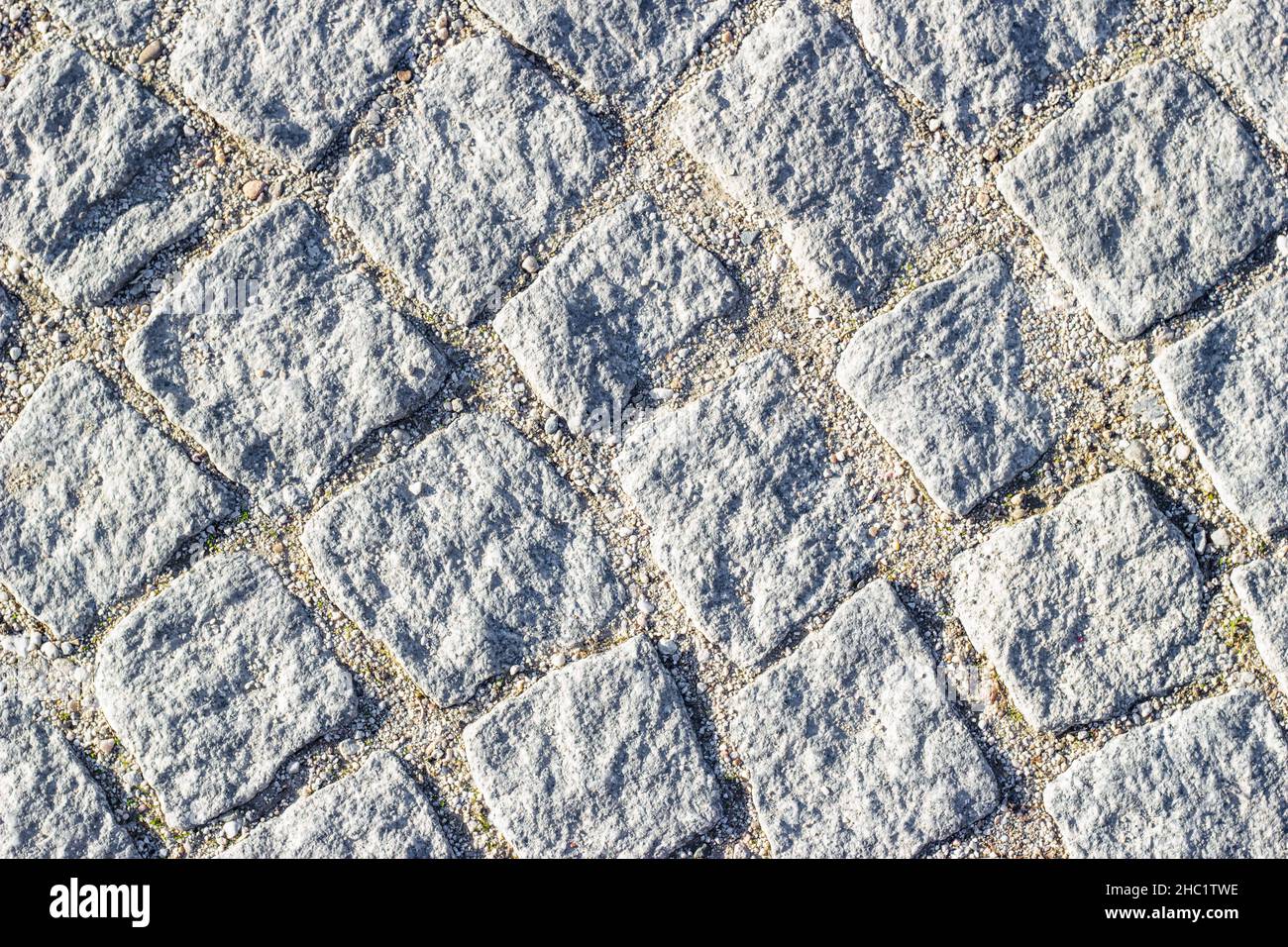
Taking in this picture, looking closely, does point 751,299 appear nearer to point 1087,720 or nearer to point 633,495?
point 633,495

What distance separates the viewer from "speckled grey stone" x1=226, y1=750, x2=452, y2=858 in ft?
8.41

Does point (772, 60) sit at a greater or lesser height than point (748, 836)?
greater

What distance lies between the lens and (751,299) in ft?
8.54

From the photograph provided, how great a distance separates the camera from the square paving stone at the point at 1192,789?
2520 millimetres

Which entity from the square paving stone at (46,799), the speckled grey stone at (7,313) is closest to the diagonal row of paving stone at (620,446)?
the square paving stone at (46,799)

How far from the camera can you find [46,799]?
8.43 feet

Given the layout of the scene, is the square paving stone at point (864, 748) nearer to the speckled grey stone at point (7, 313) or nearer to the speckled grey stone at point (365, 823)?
the speckled grey stone at point (365, 823)

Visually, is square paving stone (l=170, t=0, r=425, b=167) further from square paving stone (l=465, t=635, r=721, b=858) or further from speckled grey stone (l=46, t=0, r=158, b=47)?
square paving stone (l=465, t=635, r=721, b=858)

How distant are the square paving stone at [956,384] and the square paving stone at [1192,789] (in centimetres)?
67

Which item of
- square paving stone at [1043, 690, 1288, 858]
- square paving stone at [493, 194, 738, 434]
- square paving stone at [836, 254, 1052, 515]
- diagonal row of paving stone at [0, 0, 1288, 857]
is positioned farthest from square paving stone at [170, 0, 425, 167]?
square paving stone at [1043, 690, 1288, 858]

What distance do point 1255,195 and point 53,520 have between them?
2834 mm

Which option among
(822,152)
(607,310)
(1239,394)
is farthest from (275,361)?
(1239,394)
